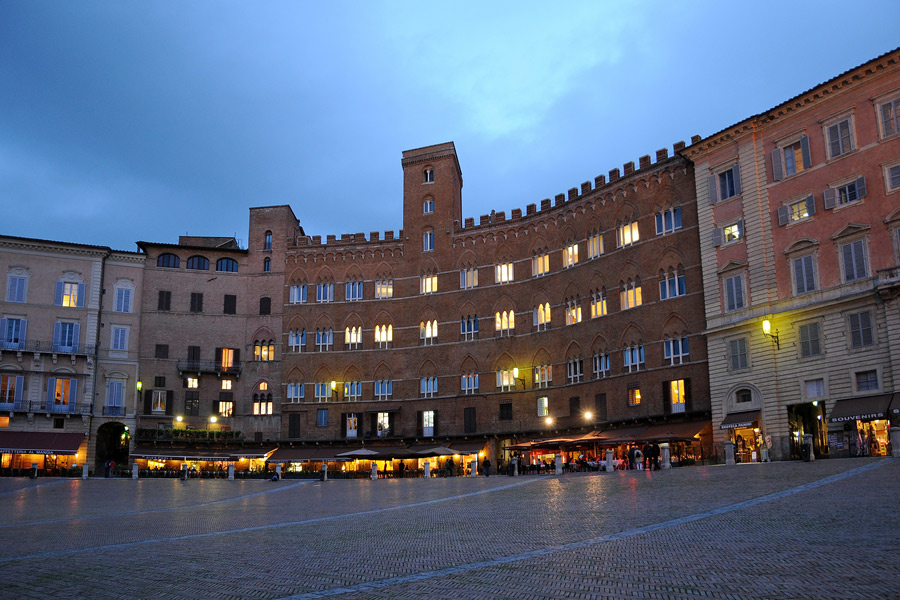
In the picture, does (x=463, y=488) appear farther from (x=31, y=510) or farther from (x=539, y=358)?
(x=539, y=358)

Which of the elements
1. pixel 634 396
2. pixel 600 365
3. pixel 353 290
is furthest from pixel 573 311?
pixel 353 290

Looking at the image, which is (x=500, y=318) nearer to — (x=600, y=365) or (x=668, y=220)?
(x=600, y=365)

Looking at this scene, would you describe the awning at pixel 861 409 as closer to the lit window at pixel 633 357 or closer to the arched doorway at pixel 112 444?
the lit window at pixel 633 357

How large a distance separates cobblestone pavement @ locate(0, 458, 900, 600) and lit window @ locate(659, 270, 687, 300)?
23227mm

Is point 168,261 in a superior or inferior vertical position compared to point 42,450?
superior

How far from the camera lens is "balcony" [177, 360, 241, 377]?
66062mm

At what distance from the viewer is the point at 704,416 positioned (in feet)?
152

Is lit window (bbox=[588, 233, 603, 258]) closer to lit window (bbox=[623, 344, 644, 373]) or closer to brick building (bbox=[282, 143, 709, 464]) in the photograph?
brick building (bbox=[282, 143, 709, 464])

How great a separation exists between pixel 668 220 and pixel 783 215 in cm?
951

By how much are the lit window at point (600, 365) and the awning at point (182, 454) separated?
98.7ft

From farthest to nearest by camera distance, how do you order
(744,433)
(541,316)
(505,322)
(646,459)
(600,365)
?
(505,322) < (541,316) < (600,365) < (744,433) < (646,459)

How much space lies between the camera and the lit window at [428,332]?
64562 mm

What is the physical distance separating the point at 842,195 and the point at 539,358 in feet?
82.6

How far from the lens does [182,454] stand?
208 feet
